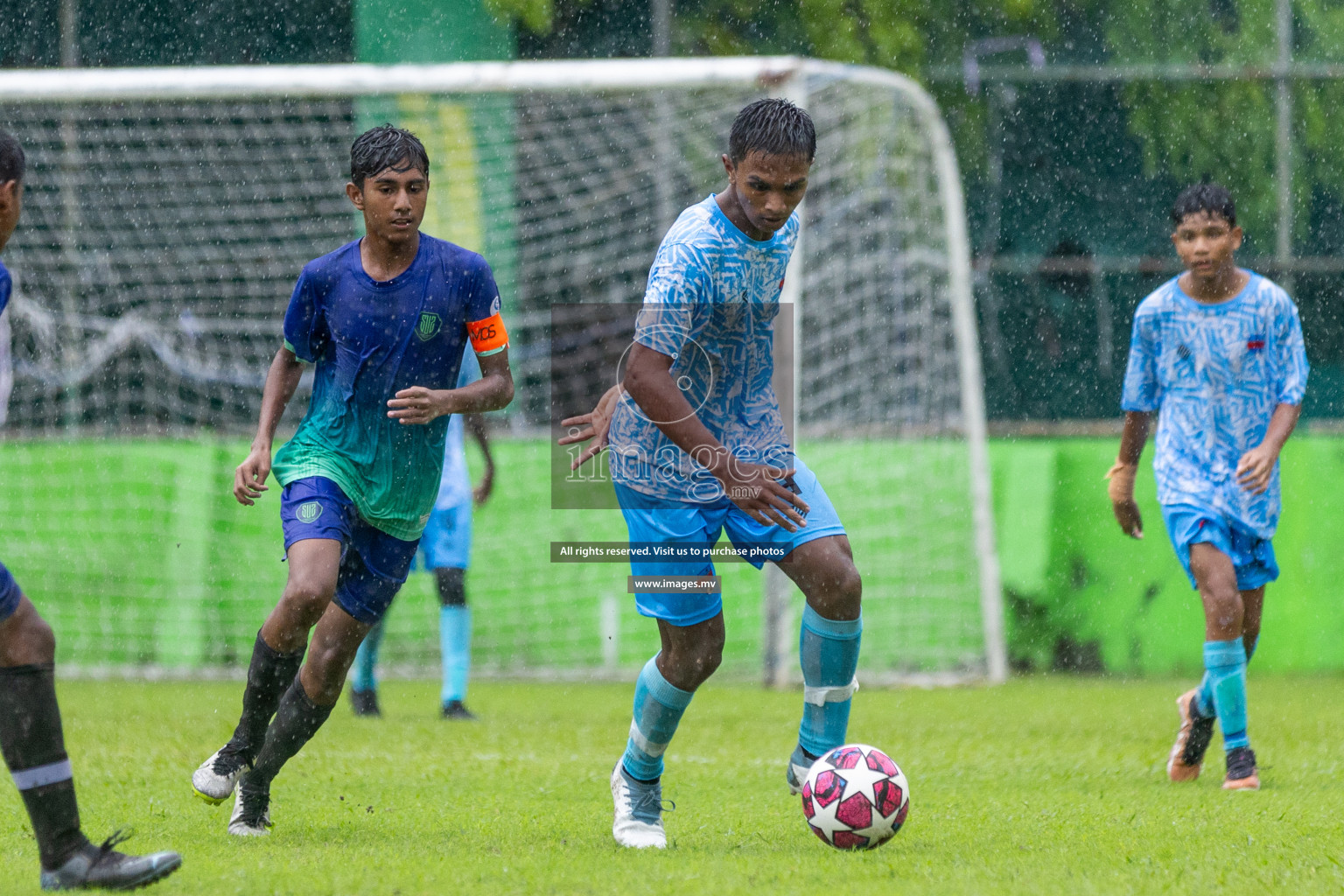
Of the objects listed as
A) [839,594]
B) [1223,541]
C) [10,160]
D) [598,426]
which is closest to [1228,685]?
[1223,541]

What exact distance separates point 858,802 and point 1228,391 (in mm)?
2835

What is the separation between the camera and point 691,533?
14.8ft

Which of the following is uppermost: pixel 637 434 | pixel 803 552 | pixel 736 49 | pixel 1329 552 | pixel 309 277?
pixel 736 49

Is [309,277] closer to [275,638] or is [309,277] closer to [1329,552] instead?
[275,638]

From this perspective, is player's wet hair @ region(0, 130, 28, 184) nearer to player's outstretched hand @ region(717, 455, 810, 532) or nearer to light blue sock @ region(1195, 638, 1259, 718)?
player's outstretched hand @ region(717, 455, 810, 532)

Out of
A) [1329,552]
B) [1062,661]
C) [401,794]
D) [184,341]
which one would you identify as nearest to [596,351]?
[184,341]

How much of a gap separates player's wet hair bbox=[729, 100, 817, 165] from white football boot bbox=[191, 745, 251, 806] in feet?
7.68

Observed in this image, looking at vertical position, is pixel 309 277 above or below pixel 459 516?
above

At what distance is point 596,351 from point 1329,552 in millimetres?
5856

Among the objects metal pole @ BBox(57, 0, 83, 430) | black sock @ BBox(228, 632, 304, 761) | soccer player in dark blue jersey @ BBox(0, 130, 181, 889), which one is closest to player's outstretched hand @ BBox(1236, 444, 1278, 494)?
black sock @ BBox(228, 632, 304, 761)

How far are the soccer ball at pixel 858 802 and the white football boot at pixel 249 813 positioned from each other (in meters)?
1.70

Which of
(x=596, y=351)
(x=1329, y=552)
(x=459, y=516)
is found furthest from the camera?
(x=596, y=351)

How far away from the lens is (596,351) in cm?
1300

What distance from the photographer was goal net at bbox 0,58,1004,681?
1093 cm
